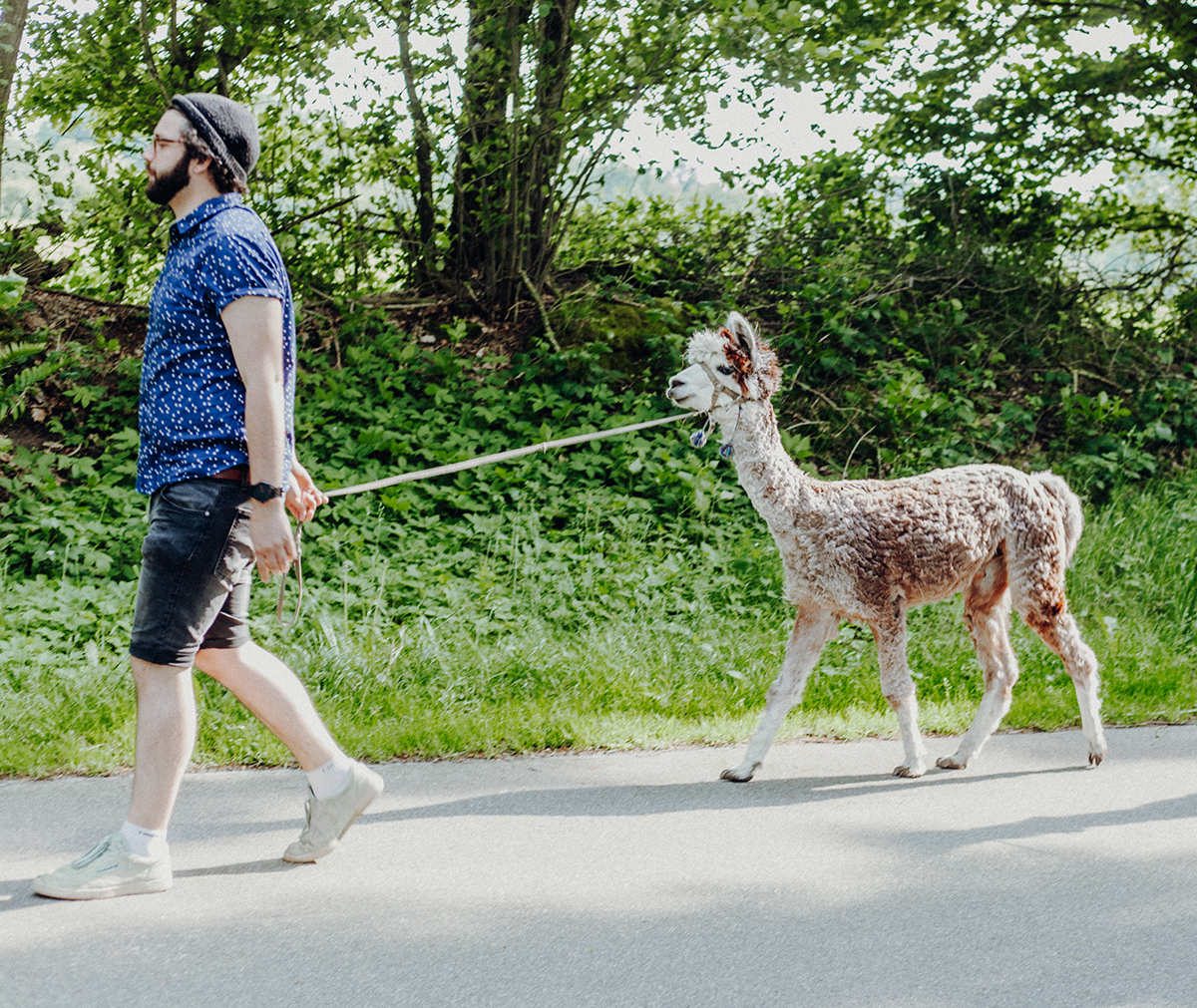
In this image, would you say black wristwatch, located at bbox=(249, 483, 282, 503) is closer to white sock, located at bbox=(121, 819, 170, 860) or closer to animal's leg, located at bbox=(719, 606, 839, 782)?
white sock, located at bbox=(121, 819, 170, 860)

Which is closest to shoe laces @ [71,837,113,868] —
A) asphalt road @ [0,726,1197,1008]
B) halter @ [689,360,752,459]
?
asphalt road @ [0,726,1197,1008]

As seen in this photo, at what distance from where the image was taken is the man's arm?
3.20 m

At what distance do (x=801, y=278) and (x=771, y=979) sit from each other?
8565mm

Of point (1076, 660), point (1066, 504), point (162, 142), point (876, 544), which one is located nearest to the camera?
point (162, 142)

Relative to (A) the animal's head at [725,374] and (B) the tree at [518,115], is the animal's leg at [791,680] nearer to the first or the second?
(A) the animal's head at [725,374]

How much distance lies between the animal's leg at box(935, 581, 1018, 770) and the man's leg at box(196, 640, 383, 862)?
8.60 ft

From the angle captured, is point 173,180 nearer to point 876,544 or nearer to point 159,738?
point 159,738

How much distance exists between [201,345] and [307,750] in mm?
1290

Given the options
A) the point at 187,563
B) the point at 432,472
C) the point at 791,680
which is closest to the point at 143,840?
the point at 187,563

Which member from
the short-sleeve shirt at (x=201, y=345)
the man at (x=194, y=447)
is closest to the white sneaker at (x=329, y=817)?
the man at (x=194, y=447)

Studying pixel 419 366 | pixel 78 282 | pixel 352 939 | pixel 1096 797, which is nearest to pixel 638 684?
pixel 1096 797

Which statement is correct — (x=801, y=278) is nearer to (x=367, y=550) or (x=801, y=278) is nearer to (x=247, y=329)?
(x=367, y=550)

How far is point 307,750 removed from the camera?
3562 millimetres

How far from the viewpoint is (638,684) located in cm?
568
